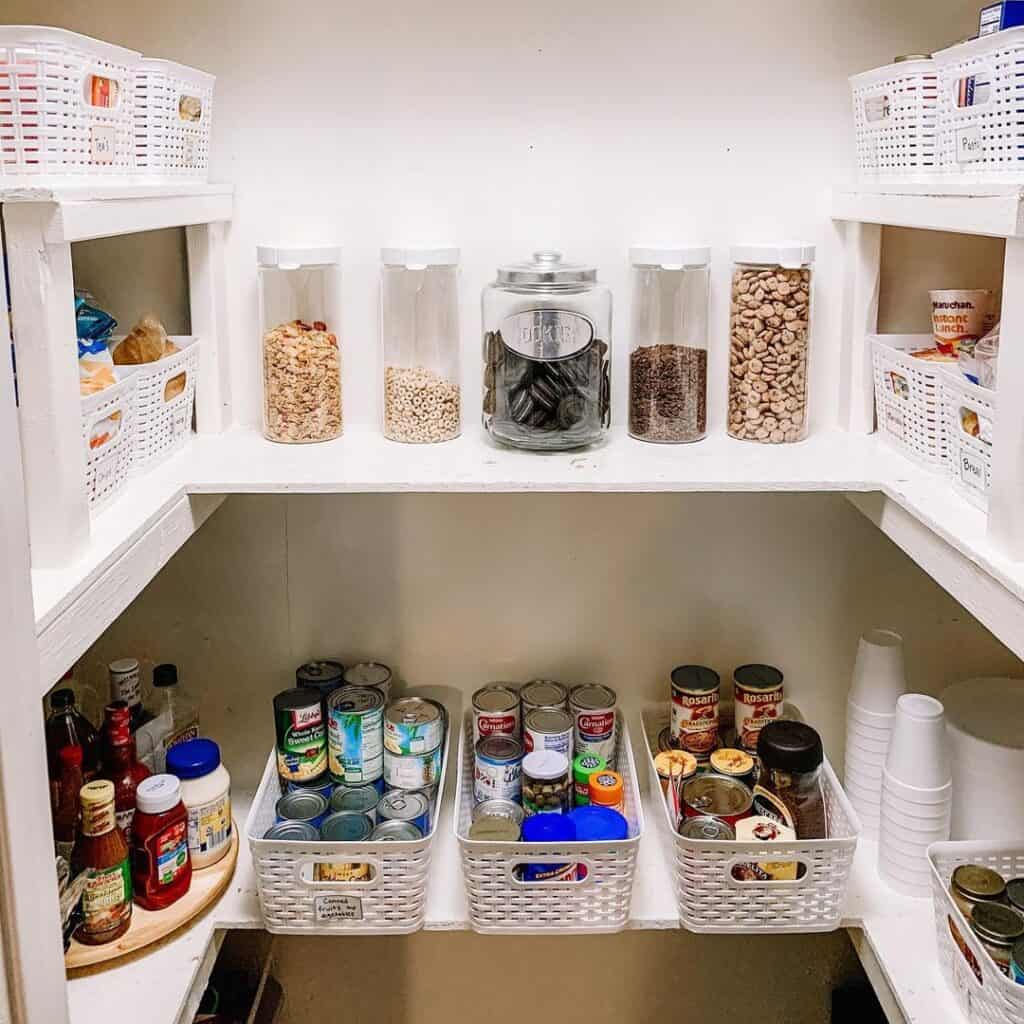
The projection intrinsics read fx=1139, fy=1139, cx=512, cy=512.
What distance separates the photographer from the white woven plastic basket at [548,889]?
52.4 inches

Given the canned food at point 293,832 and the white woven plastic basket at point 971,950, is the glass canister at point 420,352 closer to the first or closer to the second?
the canned food at point 293,832

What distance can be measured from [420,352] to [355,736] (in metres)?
0.52

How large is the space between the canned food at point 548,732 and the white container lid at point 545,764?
0.08ft

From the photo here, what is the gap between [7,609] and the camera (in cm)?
80

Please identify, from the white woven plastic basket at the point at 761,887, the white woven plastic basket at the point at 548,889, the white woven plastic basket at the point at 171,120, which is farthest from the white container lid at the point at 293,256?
the white woven plastic basket at the point at 761,887

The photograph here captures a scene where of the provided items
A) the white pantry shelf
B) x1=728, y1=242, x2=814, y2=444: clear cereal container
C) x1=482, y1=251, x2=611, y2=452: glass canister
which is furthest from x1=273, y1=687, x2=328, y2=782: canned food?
the white pantry shelf

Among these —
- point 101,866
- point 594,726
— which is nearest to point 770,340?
point 594,726

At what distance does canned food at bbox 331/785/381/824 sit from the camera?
1.48m

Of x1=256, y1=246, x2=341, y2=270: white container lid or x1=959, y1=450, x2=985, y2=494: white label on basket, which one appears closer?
x1=959, y1=450, x2=985, y2=494: white label on basket

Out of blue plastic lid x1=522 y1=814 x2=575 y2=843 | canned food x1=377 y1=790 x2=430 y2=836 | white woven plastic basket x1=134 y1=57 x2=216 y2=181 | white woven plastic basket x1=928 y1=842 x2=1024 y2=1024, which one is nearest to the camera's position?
white woven plastic basket x1=928 y1=842 x2=1024 y2=1024

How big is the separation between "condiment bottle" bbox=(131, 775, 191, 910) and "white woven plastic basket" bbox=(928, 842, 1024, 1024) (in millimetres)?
876

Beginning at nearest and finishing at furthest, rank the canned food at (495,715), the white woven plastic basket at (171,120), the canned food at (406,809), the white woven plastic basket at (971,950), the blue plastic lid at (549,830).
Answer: the white woven plastic basket at (971,950)
the white woven plastic basket at (171,120)
the blue plastic lid at (549,830)
the canned food at (406,809)
the canned food at (495,715)

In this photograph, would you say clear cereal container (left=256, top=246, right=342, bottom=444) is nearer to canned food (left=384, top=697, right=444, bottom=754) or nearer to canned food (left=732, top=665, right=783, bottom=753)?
canned food (left=384, top=697, right=444, bottom=754)

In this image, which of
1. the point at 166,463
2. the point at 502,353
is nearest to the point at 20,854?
the point at 166,463
